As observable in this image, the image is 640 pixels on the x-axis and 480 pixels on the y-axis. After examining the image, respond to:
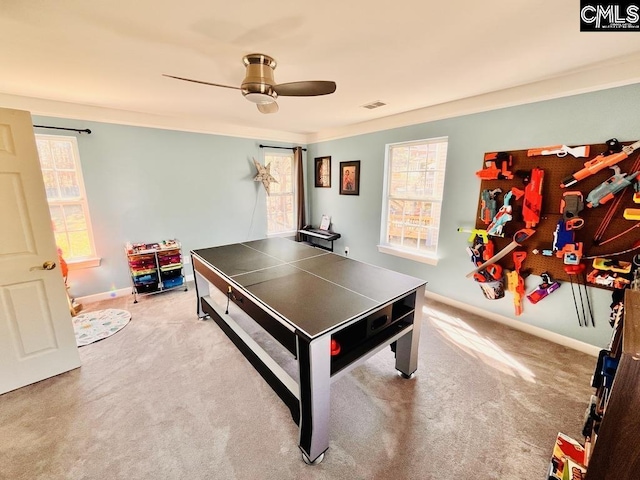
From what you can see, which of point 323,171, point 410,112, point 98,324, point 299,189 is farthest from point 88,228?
point 410,112

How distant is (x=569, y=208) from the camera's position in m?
2.21

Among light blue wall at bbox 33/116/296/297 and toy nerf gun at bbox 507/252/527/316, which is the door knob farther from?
toy nerf gun at bbox 507/252/527/316

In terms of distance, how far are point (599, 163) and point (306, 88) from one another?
2385 millimetres

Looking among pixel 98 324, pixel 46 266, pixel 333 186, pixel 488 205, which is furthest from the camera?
pixel 333 186

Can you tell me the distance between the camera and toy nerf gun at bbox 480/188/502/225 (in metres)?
2.68

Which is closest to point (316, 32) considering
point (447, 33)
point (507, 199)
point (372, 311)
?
point (447, 33)

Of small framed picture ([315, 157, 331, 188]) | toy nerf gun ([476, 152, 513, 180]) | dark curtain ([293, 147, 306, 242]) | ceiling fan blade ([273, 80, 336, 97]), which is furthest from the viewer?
dark curtain ([293, 147, 306, 242])

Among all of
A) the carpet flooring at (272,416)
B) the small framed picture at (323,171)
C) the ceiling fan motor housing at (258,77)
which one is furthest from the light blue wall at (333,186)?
the ceiling fan motor housing at (258,77)

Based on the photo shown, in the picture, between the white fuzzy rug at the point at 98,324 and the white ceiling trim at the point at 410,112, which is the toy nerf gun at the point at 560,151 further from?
the white fuzzy rug at the point at 98,324

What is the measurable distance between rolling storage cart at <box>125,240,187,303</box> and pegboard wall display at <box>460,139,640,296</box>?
12.9 feet

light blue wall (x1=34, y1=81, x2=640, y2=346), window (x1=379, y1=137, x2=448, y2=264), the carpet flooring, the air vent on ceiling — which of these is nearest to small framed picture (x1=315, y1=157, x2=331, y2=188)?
light blue wall (x1=34, y1=81, x2=640, y2=346)

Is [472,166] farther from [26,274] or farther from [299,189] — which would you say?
[26,274]

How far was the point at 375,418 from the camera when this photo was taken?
1.72 meters

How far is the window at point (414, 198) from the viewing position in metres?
3.33
